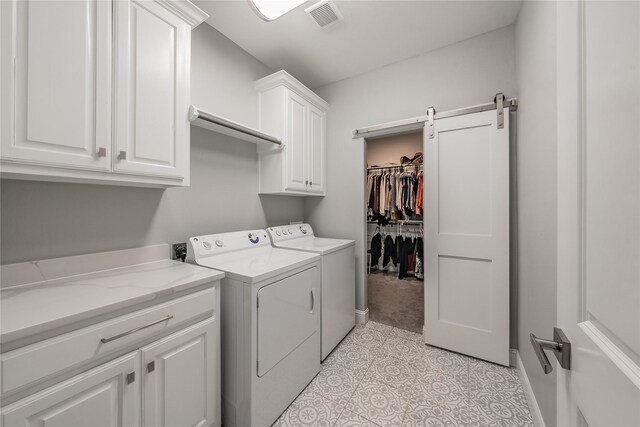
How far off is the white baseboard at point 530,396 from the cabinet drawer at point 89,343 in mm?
1964

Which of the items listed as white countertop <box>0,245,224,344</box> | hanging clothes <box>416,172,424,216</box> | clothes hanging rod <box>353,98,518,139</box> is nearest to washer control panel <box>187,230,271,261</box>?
white countertop <box>0,245,224,344</box>

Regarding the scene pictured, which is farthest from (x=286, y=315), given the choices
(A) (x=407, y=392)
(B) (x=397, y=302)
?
(B) (x=397, y=302)

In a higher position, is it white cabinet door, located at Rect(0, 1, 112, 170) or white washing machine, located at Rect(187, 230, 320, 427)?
white cabinet door, located at Rect(0, 1, 112, 170)

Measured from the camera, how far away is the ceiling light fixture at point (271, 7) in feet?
4.56

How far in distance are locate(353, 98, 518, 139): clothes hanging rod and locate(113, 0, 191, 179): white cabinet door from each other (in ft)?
5.58

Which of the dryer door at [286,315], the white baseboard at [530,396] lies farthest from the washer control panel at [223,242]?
the white baseboard at [530,396]

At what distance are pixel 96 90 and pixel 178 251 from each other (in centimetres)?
102

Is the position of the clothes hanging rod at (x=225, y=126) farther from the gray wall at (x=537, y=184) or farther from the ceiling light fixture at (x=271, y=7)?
the gray wall at (x=537, y=184)

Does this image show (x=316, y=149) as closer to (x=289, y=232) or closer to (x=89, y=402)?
(x=289, y=232)

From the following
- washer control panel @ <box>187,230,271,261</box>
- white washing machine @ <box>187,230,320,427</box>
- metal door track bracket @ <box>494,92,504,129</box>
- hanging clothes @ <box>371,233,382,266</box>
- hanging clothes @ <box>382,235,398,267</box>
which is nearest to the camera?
white washing machine @ <box>187,230,320,427</box>

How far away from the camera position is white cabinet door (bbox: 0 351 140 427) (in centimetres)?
75

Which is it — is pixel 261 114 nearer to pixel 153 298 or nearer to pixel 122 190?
pixel 122 190

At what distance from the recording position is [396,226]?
4102 millimetres

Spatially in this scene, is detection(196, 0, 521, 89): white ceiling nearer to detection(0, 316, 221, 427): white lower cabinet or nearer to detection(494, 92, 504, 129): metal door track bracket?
detection(494, 92, 504, 129): metal door track bracket
